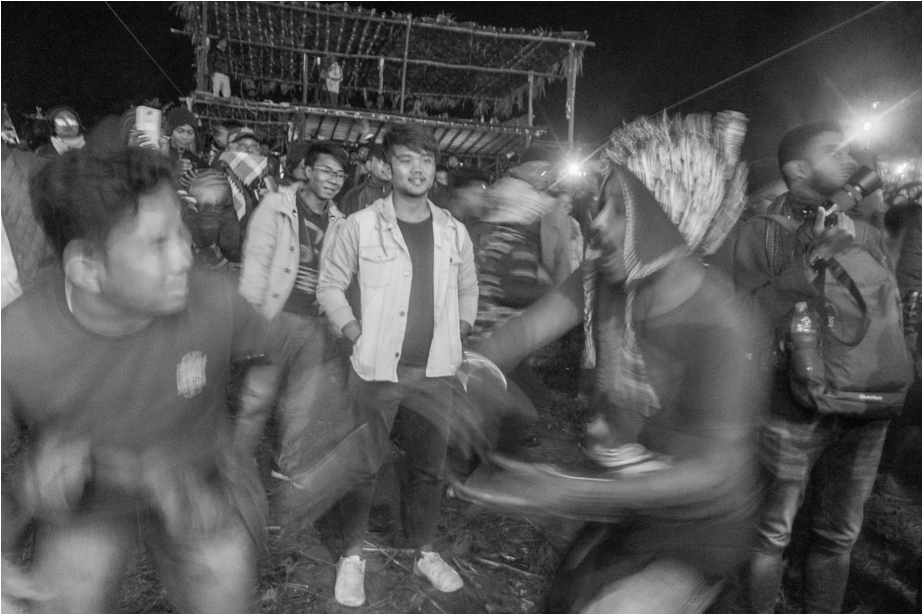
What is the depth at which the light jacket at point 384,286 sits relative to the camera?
9.48 ft

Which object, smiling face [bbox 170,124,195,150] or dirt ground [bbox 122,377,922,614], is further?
smiling face [bbox 170,124,195,150]

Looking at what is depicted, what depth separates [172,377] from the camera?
5.98 ft

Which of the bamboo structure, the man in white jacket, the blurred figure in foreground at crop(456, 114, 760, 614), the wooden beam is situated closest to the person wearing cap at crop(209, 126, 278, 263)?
the man in white jacket

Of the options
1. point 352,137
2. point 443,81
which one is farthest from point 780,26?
point 352,137

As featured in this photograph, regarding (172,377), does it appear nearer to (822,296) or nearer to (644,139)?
(644,139)

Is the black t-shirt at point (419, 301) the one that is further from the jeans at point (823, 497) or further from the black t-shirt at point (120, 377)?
the jeans at point (823, 497)

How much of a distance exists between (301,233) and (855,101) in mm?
17914

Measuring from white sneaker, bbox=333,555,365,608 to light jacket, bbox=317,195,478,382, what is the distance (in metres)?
0.91

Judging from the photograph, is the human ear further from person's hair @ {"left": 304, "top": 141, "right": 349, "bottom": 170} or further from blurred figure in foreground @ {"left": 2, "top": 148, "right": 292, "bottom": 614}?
person's hair @ {"left": 304, "top": 141, "right": 349, "bottom": 170}

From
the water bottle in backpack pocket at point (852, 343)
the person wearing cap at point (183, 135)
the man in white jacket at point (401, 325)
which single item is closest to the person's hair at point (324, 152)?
the man in white jacket at point (401, 325)

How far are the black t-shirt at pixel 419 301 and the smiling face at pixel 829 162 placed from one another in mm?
1630

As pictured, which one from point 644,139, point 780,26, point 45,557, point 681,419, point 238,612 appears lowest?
point 238,612

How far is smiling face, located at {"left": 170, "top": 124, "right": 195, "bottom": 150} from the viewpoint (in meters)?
4.75

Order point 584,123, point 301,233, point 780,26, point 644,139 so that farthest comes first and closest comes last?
point 584,123 → point 780,26 → point 301,233 → point 644,139
